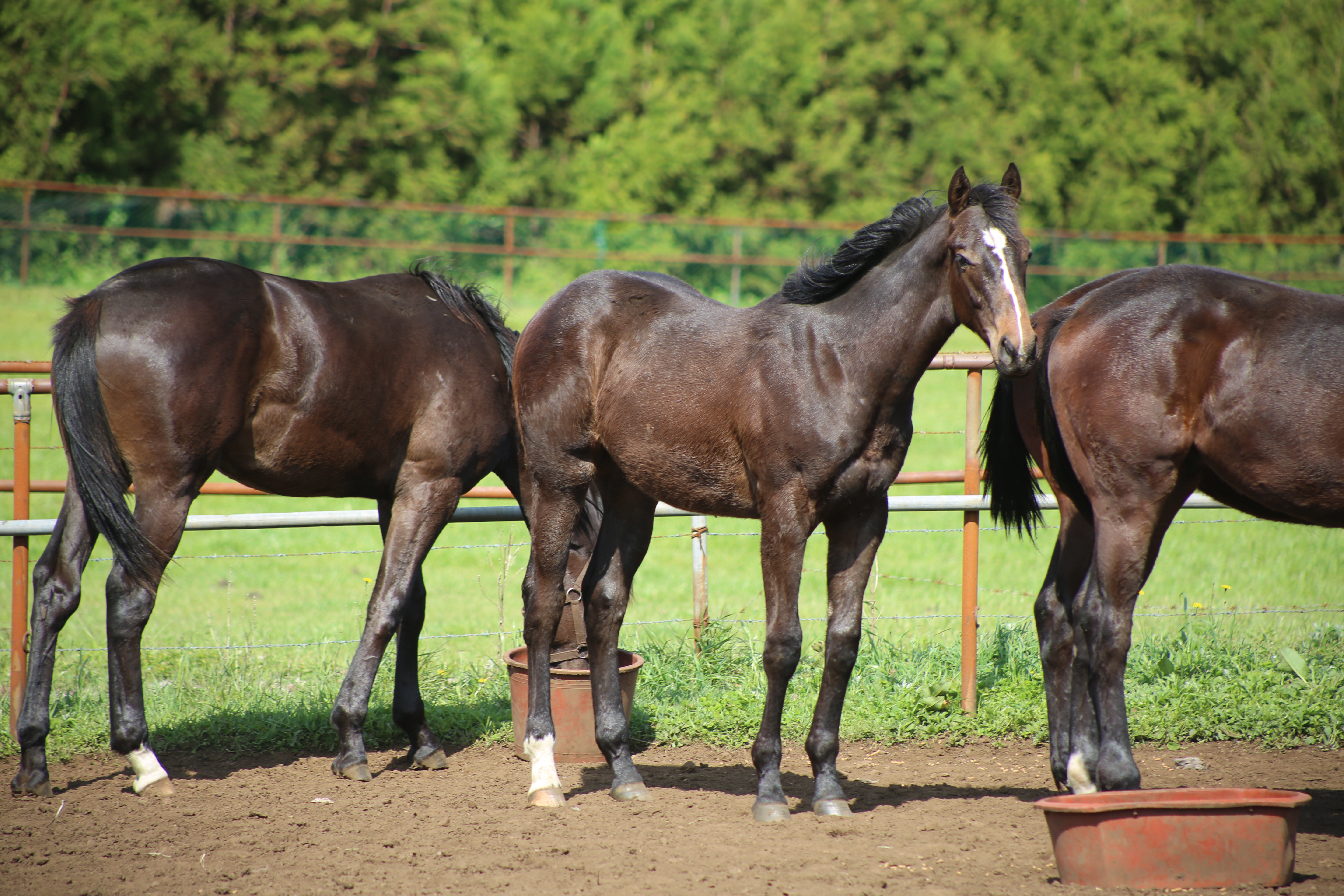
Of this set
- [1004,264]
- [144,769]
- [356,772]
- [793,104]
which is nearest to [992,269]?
[1004,264]

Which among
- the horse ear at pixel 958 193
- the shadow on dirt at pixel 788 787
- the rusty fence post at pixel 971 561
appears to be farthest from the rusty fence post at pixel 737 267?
the horse ear at pixel 958 193

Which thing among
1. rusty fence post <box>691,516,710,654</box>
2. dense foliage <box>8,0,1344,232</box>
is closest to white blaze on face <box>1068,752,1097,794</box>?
rusty fence post <box>691,516,710,654</box>

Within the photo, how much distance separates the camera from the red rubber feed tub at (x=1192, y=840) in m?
3.18

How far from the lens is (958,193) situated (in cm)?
380

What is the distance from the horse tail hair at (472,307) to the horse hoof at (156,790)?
2.34 m

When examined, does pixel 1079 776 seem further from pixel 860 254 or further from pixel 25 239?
pixel 25 239

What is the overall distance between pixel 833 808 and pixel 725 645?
193cm

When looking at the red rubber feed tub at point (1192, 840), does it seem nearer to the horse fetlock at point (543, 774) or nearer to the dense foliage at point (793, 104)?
the horse fetlock at point (543, 774)

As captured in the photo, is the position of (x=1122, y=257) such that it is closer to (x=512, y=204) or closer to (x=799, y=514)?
(x=512, y=204)

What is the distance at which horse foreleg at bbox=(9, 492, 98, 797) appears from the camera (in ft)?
14.3

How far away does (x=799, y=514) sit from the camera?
3953 mm

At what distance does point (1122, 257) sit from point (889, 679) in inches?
770

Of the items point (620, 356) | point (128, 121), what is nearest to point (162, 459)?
point (620, 356)

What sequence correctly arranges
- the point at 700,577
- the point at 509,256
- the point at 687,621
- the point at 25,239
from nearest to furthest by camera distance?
the point at 700,577
the point at 687,621
the point at 25,239
the point at 509,256
